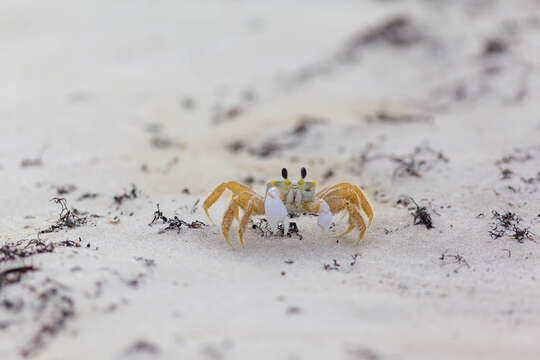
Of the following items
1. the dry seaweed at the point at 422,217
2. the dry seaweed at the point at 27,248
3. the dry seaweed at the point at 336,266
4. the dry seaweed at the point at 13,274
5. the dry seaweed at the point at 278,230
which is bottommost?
the dry seaweed at the point at 13,274

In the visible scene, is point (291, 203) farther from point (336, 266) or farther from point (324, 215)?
point (336, 266)

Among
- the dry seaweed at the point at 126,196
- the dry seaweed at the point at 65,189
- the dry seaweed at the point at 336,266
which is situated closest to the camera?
the dry seaweed at the point at 336,266

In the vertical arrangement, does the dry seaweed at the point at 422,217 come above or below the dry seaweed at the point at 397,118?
below

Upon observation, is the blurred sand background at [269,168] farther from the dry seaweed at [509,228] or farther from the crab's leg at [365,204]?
the crab's leg at [365,204]

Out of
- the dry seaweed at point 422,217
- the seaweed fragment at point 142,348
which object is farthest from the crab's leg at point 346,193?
the seaweed fragment at point 142,348

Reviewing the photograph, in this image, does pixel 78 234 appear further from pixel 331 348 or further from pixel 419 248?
pixel 419 248

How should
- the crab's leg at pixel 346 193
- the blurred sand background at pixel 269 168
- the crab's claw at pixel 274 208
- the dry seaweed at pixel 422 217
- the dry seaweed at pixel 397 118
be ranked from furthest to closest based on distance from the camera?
the dry seaweed at pixel 397 118 < the dry seaweed at pixel 422 217 < the crab's leg at pixel 346 193 < the crab's claw at pixel 274 208 < the blurred sand background at pixel 269 168

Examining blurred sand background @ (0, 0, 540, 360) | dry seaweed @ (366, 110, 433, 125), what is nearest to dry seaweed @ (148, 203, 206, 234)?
blurred sand background @ (0, 0, 540, 360)

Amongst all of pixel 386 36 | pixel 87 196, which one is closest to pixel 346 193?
pixel 87 196

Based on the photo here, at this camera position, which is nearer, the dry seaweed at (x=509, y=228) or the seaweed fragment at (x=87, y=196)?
the dry seaweed at (x=509, y=228)
